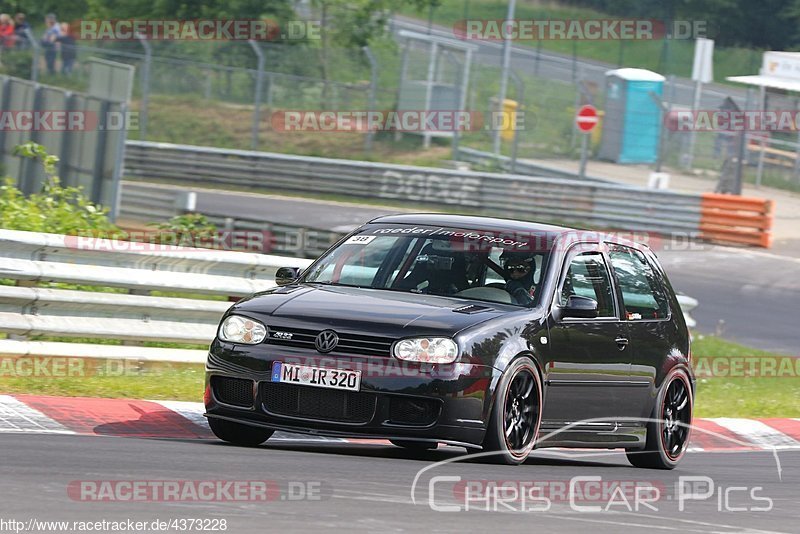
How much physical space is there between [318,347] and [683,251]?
19.4m

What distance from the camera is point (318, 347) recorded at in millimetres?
7562

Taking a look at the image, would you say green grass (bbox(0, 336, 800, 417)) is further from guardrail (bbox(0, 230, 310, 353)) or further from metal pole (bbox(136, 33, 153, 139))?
metal pole (bbox(136, 33, 153, 139))

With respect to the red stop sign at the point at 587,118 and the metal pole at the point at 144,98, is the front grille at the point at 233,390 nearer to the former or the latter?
the red stop sign at the point at 587,118

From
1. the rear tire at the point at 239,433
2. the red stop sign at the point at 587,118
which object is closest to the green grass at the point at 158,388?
the rear tire at the point at 239,433

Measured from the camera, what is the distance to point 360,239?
8.93 metres

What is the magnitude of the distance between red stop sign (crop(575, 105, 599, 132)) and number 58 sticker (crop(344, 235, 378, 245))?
22392 millimetres

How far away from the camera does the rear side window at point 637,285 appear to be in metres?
9.26

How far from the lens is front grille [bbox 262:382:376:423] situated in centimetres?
757

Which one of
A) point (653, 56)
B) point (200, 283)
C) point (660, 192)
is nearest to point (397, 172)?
point (660, 192)

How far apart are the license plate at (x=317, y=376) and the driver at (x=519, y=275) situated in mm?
1227

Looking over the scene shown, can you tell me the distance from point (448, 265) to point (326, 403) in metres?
1.33

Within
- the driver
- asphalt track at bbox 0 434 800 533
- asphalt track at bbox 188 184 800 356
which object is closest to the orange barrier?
asphalt track at bbox 188 184 800 356

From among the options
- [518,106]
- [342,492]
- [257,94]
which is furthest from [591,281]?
[257,94]

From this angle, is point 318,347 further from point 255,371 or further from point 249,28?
point 249,28
